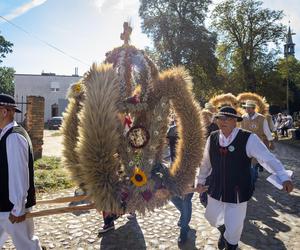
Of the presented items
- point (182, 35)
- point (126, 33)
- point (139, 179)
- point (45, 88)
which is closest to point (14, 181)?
point (139, 179)

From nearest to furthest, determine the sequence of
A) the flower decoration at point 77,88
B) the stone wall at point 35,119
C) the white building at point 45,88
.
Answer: the flower decoration at point 77,88
the stone wall at point 35,119
the white building at point 45,88

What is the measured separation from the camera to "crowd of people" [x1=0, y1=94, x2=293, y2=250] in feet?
10.7

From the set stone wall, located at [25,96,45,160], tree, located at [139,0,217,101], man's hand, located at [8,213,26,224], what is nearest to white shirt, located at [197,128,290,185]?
man's hand, located at [8,213,26,224]

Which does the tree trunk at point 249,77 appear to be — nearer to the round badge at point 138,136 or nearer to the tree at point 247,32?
the tree at point 247,32

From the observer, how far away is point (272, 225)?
18.1 ft

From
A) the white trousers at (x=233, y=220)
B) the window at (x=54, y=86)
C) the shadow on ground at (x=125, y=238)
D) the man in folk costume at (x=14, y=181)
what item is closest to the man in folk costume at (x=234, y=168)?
the white trousers at (x=233, y=220)

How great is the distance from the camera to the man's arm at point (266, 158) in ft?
12.3

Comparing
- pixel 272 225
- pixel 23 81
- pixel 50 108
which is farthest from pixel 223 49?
pixel 272 225

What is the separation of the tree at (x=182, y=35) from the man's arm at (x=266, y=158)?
23626mm

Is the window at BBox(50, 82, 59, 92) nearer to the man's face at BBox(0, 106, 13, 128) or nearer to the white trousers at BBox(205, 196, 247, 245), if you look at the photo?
the man's face at BBox(0, 106, 13, 128)

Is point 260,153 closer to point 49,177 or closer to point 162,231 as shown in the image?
point 162,231

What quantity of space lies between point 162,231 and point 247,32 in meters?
31.1

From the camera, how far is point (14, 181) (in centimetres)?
322

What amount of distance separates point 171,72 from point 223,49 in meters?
31.9
